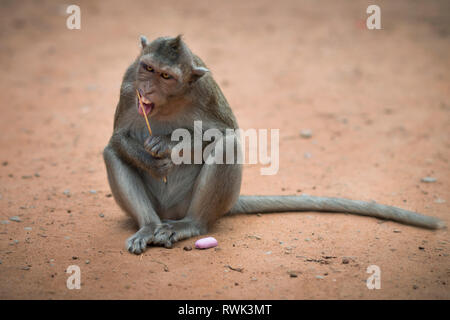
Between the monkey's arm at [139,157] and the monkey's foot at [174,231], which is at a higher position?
the monkey's arm at [139,157]

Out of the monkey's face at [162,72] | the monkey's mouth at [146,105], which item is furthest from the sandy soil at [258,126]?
the monkey's face at [162,72]

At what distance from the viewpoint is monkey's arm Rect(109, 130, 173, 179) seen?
16.0 ft

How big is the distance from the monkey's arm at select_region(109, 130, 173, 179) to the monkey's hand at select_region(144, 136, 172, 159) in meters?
0.09

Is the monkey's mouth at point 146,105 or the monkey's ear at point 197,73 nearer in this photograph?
the monkey's mouth at point 146,105

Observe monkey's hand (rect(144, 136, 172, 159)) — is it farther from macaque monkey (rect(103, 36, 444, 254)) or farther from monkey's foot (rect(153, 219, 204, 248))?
monkey's foot (rect(153, 219, 204, 248))

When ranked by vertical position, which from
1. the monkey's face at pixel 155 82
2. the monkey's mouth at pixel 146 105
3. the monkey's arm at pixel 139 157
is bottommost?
the monkey's arm at pixel 139 157

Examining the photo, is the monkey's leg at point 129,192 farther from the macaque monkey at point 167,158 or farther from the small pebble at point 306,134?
the small pebble at point 306,134

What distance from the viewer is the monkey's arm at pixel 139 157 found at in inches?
192

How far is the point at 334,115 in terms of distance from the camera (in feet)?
29.5

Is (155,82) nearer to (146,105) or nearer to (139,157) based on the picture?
(146,105)

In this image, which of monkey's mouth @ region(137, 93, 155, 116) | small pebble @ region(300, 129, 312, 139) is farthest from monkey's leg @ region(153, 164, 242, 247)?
small pebble @ region(300, 129, 312, 139)

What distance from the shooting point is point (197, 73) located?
472cm

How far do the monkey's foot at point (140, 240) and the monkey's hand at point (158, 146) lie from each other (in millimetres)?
746
